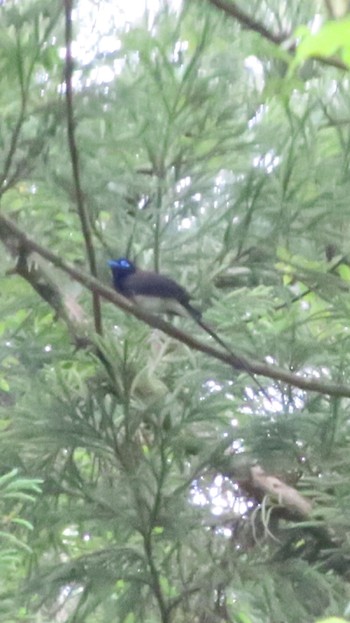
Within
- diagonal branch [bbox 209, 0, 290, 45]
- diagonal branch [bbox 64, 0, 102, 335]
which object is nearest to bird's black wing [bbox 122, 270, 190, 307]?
diagonal branch [bbox 64, 0, 102, 335]

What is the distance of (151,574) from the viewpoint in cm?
253

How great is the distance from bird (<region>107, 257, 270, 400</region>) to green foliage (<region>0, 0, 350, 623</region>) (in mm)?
43

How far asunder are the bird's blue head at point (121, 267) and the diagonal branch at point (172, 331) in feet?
1.76

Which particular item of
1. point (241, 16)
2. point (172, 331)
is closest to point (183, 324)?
point (172, 331)

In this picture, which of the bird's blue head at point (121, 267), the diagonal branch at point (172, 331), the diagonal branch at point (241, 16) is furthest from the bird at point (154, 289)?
the diagonal branch at point (241, 16)

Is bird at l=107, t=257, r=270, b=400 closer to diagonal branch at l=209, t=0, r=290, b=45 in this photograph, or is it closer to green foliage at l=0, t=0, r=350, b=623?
green foliage at l=0, t=0, r=350, b=623

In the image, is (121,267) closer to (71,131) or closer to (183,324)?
(183,324)

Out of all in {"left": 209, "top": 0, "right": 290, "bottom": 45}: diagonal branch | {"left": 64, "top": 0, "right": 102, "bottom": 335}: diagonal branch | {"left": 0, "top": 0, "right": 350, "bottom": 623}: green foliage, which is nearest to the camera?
{"left": 209, "top": 0, "right": 290, "bottom": 45}: diagonal branch

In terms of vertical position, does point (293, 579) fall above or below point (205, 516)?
below

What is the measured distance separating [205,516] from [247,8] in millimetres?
1372

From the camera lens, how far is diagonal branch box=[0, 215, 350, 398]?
207 cm

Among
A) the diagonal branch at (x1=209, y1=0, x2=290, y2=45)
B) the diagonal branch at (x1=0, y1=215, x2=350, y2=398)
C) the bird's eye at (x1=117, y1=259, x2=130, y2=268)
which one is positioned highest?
the bird's eye at (x1=117, y1=259, x2=130, y2=268)

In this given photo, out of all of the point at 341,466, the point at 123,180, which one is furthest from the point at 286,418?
the point at 123,180

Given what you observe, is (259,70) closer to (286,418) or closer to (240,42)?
(240,42)
